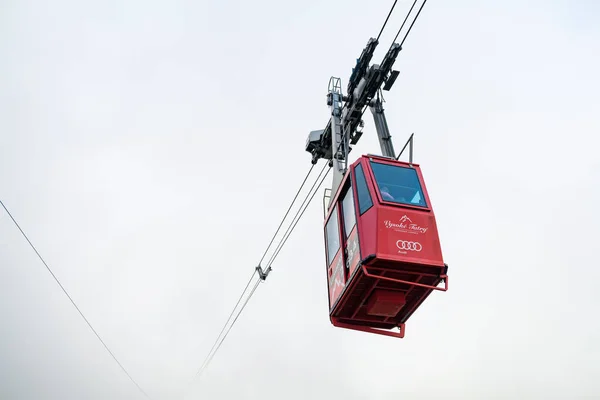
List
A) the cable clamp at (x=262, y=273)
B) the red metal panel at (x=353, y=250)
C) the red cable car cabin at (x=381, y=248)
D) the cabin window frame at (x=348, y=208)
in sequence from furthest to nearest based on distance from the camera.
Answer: the cable clamp at (x=262, y=273) < the cabin window frame at (x=348, y=208) < the red metal panel at (x=353, y=250) < the red cable car cabin at (x=381, y=248)

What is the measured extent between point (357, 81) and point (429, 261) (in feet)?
17.0

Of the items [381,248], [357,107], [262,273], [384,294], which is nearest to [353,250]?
[381,248]

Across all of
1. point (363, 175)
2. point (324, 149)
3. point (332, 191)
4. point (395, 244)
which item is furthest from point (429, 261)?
point (324, 149)

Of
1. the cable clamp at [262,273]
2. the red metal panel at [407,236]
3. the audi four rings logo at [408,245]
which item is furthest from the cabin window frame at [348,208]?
the cable clamp at [262,273]

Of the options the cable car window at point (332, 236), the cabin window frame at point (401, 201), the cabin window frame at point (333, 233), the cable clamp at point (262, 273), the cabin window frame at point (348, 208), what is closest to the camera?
the cabin window frame at point (401, 201)

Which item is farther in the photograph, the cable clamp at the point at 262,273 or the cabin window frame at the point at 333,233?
the cable clamp at the point at 262,273

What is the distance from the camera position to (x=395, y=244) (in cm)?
871

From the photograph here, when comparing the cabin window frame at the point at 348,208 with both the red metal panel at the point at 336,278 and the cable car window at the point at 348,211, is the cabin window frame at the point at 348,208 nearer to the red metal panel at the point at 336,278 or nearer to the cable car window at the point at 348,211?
the cable car window at the point at 348,211

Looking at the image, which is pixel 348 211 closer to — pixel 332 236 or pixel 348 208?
pixel 348 208

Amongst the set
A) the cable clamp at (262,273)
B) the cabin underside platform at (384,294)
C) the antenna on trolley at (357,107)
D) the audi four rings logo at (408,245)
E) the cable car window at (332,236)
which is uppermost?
the antenna on trolley at (357,107)

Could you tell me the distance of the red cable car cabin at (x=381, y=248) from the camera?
877cm

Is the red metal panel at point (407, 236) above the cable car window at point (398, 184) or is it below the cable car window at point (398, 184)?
below

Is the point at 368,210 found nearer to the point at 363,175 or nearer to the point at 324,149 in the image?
the point at 363,175

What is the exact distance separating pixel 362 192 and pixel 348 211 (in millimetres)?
630
